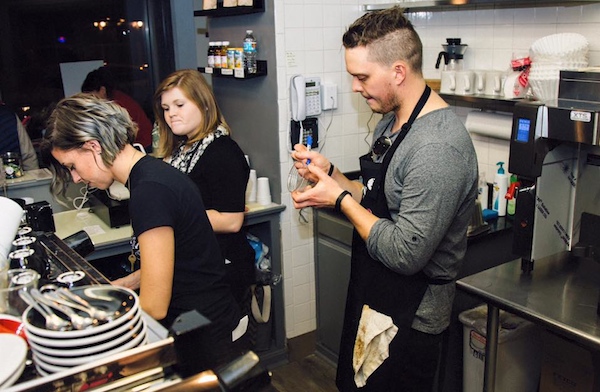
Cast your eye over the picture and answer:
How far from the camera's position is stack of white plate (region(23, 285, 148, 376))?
996 millimetres

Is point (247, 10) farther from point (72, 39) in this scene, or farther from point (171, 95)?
point (72, 39)

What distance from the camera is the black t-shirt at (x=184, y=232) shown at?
1.68 meters

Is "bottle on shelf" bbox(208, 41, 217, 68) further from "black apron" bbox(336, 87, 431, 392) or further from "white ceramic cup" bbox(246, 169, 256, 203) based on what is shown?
"black apron" bbox(336, 87, 431, 392)

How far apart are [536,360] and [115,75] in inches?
134

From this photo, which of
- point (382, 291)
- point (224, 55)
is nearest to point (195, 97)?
point (224, 55)

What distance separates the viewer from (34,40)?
13.4 feet

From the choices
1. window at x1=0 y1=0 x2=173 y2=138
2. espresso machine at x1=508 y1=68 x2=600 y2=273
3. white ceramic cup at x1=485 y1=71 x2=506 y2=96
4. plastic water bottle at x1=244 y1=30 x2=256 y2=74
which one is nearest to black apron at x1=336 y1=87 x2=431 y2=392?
espresso machine at x1=508 y1=68 x2=600 y2=273

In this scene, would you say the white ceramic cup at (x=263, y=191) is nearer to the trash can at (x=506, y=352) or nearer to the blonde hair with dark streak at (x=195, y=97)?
the blonde hair with dark streak at (x=195, y=97)

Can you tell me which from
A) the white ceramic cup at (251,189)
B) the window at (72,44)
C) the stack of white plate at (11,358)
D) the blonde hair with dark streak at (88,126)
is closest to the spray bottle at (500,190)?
the white ceramic cup at (251,189)

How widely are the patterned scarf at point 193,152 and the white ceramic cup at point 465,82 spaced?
3.96 ft

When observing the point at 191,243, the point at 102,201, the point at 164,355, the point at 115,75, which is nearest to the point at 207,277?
the point at 191,243

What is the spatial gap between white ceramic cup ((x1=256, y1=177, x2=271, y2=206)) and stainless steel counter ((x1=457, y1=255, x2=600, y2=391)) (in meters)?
1.41

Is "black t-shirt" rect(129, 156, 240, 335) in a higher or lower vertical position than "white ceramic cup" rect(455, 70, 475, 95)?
lower

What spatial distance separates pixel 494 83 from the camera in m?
2.88
